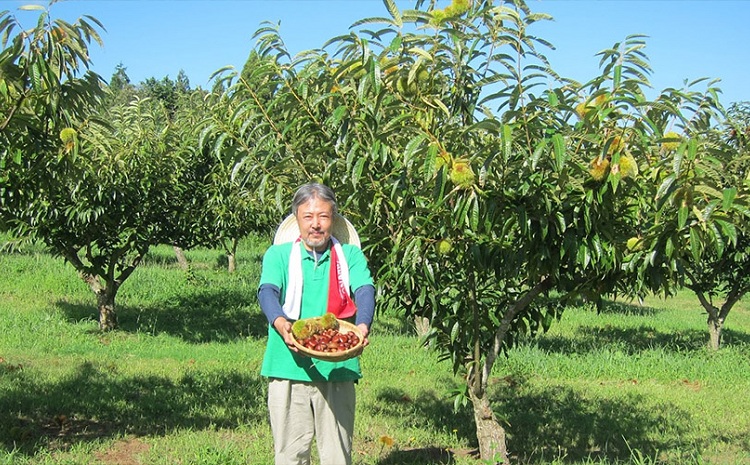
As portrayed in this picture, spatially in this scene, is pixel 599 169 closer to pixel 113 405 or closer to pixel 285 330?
pixel 285 330

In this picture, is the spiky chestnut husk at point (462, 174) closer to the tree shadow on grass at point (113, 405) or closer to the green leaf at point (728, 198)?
the green leaf at point (728, 198)

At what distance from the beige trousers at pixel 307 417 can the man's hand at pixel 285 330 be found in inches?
10.4

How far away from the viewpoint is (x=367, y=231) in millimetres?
3701

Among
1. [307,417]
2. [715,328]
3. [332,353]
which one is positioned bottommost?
[715,328]

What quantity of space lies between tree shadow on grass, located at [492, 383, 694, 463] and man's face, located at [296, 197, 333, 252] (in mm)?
2445

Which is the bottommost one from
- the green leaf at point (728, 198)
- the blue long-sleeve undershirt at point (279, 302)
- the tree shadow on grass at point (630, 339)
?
the tree shadow on grass at point (630, 339)

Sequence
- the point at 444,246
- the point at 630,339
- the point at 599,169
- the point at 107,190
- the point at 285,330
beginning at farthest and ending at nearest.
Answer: the point at 630,339, the point at 107,190, the point at 444,246, the point at 599,169, the point at 285,330

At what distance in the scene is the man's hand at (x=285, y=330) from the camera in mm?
2611

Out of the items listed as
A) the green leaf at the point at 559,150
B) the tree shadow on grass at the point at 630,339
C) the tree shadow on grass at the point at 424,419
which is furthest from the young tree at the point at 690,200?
the tree shadow on grass at the point at 630,339

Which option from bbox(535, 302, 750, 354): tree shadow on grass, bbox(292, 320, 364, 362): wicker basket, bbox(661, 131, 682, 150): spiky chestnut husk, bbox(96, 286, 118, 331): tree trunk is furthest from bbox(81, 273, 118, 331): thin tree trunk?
bbox(661, 131, 682, 150): spiky chestnut husk

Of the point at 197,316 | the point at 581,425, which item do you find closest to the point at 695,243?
the point at 581,425

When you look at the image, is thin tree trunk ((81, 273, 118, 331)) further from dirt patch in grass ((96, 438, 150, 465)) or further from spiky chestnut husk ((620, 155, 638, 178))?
spiky chestnut husk ((620, 155, 638, 178))

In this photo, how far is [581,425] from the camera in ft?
19.0

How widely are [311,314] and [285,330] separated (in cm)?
24
